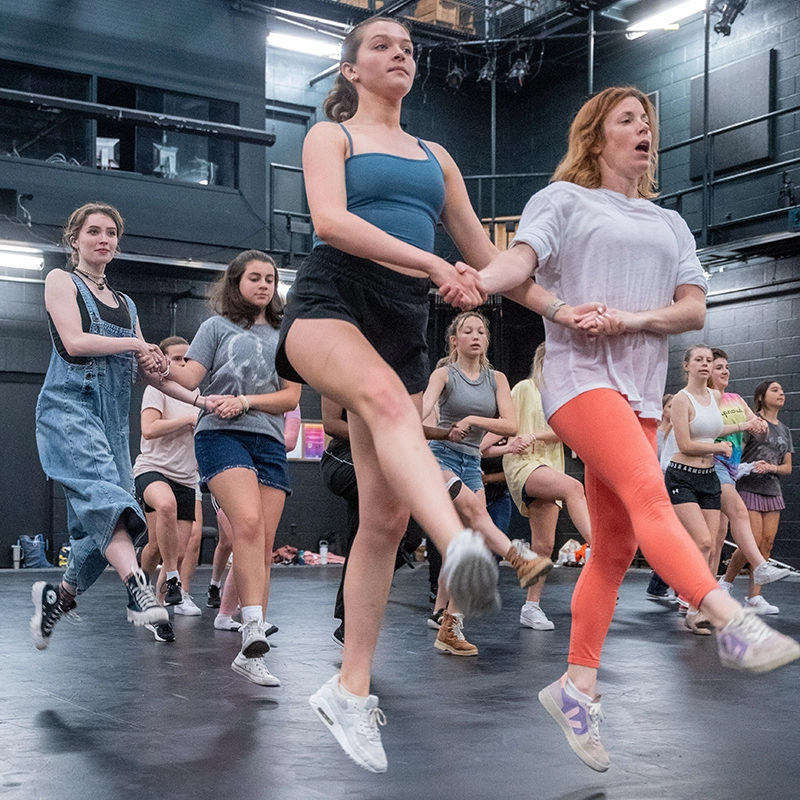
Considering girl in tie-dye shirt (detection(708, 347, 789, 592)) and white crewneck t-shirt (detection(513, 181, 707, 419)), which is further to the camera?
girl in tie-dye shirt (detection(708, 347, 789, 592))

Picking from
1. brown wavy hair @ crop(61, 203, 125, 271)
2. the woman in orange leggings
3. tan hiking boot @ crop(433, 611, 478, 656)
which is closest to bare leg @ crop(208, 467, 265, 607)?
brown wavy hair @ crop(61, 203, 125, 271)

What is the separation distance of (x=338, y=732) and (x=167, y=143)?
37.0ft

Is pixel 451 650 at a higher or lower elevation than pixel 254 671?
lower

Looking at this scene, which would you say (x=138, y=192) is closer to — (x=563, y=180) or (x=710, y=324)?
(x=710, y=324)

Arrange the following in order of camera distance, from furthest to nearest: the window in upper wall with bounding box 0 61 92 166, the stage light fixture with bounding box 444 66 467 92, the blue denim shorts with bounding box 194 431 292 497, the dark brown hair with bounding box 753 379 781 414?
the stage light fixture with bounding box 444 66 467 92
the window in upper wall with bounding box 0 61 92 166
the dark brown hair with bounding box 753 379 781 414
the blue denim shorts with bounding box 194 431 292 497

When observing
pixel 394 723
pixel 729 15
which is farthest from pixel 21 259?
pixel 394 723

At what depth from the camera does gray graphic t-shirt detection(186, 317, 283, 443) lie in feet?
13.7

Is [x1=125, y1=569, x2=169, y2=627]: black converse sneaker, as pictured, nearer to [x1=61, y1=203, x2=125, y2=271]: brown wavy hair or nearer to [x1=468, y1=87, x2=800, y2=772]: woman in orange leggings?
[x1=61, y1=203, x2=125, y2=271]: brown wavy hair

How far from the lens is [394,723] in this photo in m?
3.14

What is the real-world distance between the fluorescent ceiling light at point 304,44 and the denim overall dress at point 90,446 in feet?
34.9

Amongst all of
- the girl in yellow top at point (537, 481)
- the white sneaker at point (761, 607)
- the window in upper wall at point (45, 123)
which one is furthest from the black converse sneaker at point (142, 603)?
the window in upper wall at point (45, 123)

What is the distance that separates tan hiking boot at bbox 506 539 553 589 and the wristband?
620mm

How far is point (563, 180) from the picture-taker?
286 cm

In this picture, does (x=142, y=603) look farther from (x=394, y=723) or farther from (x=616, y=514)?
(x=616, y=514)
